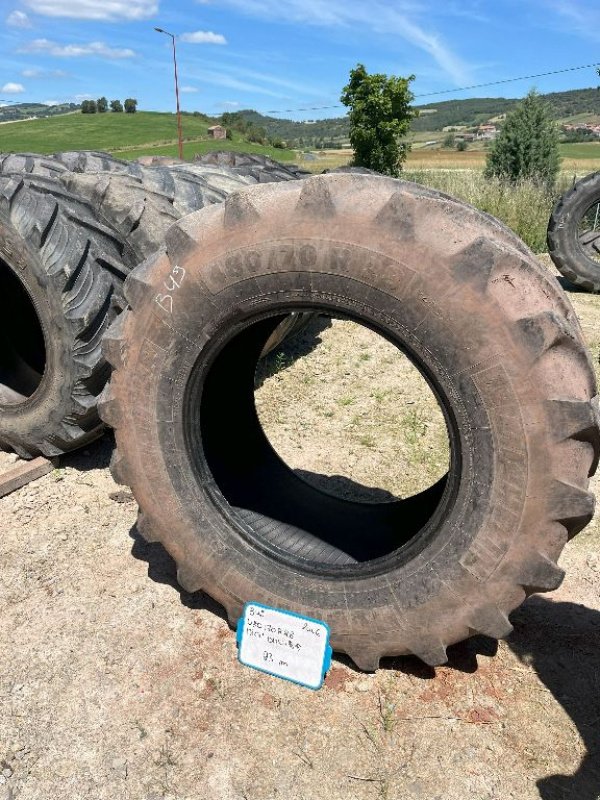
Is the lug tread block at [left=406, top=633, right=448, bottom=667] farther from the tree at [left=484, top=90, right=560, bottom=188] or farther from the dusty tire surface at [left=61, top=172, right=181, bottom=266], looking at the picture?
the tree at [left=484, top=90, right=560, bottom=188]

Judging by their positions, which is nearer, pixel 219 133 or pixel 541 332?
pixel 541 332

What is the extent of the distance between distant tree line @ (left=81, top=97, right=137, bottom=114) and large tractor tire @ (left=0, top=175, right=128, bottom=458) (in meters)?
94.5

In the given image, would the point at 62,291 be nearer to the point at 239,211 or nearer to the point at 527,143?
the point at 239,211

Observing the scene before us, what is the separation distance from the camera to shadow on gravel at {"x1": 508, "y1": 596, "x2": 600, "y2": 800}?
76.1 inches

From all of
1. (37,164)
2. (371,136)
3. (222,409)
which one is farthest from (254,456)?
(371,136)

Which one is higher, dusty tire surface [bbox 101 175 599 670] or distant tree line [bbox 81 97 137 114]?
distant tree line [bbox 81 97 137 114]

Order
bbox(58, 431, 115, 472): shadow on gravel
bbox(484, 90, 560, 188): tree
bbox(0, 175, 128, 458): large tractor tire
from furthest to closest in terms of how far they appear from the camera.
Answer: bbox(484, 90, 560, 188): tree → bbox(58, 431, 115, 472): shadow on gravel → bbox(0, 175, 128, 458): large tractor tire

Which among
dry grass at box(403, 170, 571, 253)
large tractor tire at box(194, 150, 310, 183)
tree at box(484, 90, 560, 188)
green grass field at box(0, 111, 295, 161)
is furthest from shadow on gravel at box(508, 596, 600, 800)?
green grass field at box(0, 111, 295, 161)

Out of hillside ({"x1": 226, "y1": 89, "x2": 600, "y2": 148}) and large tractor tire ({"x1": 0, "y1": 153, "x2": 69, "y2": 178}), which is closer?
large tractor tire ({"x1": 0, "y1": 153, "x2": 69, "y2": 178})

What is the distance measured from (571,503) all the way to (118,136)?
6702cm

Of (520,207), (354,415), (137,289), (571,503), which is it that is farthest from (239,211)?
(520,207)

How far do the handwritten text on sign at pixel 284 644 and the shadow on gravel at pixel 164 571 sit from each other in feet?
0.94

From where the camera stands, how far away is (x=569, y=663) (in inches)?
94.0

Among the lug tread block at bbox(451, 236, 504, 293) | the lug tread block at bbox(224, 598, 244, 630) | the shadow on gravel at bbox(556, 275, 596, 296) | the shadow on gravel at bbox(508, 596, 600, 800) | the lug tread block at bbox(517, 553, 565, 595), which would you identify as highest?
the lug tread block at bbox(451, 236, 504, 293)
